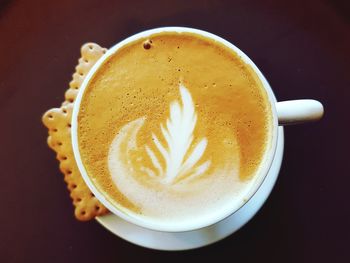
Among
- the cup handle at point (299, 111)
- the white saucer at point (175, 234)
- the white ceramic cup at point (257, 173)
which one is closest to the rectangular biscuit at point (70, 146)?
the white saucer at point (175, 234)

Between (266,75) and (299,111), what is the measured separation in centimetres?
31

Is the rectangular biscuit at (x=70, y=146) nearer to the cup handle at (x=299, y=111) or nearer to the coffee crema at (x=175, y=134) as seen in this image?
the coffee crema at (x=175, y=134)

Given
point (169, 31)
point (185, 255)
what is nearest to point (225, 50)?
point (169, 31)

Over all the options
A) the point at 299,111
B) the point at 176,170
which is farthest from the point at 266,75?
the point at 176,170

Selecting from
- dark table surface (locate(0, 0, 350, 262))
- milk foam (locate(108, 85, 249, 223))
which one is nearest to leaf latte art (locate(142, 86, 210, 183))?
milk foam (locate(108, 85, 249, 223))

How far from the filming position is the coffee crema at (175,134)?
0.86 metres

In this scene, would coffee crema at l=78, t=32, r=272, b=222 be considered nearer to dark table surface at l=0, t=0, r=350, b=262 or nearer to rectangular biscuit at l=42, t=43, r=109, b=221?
rectangular biscuit at l=42, t=43, r=109, b=221

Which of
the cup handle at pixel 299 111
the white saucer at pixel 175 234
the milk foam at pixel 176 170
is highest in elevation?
the cup handle at pixel 299 111

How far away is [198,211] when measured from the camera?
2.87 feet

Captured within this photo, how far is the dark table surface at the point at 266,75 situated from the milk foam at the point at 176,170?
1.01 feet

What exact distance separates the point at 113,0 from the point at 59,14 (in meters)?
0.14

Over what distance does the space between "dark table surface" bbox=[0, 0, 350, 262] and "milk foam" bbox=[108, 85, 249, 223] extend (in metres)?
0.31

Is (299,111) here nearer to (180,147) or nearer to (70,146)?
(180,147)

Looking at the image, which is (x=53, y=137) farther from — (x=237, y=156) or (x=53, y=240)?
(x=237, y=156)
